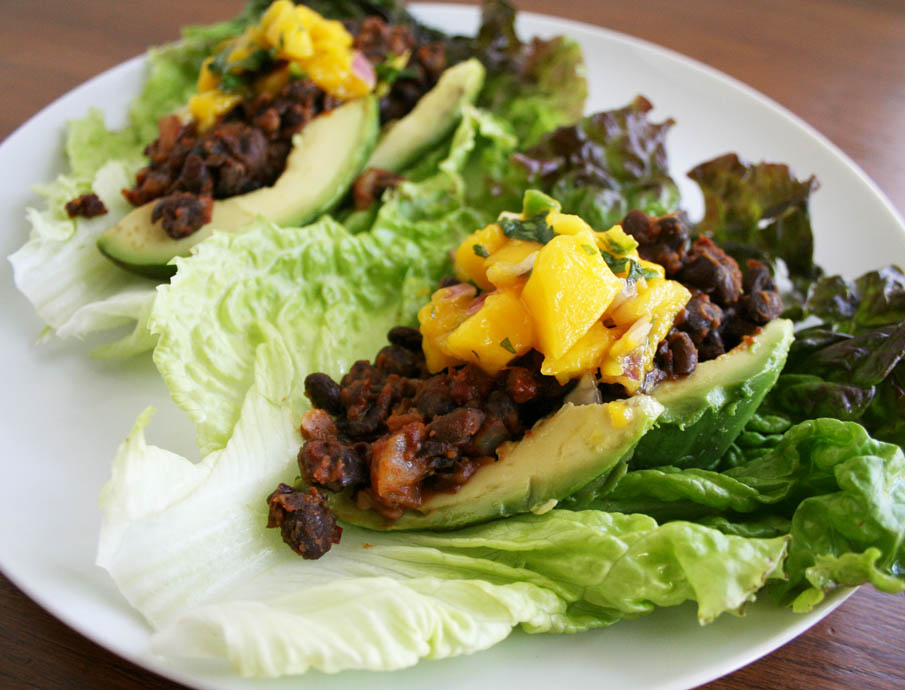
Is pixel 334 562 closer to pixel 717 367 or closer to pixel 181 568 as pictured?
pixel 181 568

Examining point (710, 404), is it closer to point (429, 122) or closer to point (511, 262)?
point (511, 262)

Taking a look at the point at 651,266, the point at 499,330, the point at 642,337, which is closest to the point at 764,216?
the point at 651,266

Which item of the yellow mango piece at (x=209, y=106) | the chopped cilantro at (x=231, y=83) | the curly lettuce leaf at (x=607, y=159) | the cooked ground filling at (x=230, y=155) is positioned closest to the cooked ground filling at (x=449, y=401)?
the curly lettuce leaf at (x=607, y=159)

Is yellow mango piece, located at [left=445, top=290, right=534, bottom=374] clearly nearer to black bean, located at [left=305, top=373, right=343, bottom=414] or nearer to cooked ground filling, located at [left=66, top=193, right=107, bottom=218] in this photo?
black bean, located at [left=305, top=373, right=343, bottom=414]

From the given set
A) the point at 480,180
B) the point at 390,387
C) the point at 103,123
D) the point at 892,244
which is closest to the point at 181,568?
the point at 390,387

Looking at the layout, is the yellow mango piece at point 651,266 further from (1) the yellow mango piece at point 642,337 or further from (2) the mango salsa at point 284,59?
(2) the mango salsa at point 284,59
